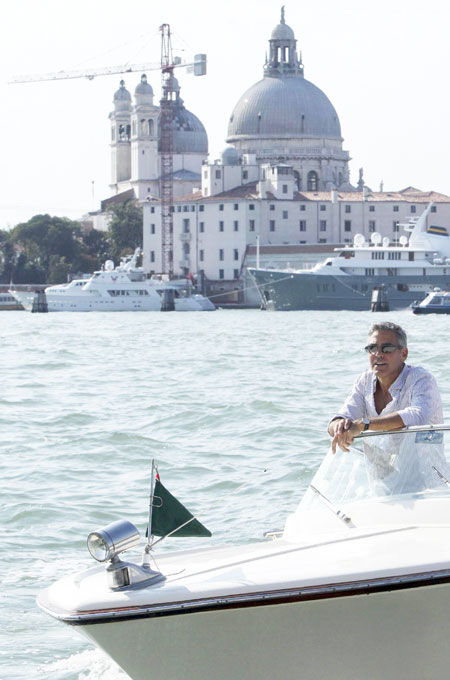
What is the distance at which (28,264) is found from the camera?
93938 mm

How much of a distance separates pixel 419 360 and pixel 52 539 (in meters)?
18.9

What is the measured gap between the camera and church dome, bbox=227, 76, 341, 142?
97.6 metres

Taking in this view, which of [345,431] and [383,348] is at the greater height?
Result: [383,348]

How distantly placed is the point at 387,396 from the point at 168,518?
1.18m

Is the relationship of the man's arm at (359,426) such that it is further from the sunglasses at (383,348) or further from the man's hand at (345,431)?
the sunglasses at (383,348)

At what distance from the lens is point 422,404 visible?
17.6 ft

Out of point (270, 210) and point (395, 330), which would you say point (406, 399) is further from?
point (270, 210)

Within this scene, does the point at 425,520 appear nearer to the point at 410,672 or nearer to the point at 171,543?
the point at 410,672

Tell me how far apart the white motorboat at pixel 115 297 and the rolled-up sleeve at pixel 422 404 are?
232 ft

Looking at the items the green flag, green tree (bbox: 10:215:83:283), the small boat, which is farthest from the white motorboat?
the green flag

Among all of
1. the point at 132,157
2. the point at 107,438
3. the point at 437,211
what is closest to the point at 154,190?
the point at 132,157

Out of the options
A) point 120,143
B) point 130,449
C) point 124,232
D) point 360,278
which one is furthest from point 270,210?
point 130,449

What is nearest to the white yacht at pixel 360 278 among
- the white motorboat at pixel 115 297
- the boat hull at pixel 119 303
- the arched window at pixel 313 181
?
the boat hull at pixel 119 303

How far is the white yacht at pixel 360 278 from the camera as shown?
233ft
